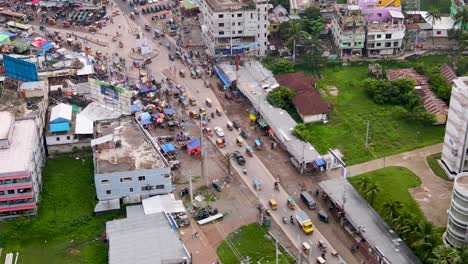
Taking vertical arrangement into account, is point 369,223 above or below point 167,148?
below

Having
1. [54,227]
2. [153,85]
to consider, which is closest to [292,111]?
[153,85]

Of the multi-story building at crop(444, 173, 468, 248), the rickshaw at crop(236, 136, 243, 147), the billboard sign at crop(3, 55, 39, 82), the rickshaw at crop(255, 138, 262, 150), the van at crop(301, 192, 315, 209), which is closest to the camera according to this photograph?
the multi-story building at crop(444, 173, 468, 248)

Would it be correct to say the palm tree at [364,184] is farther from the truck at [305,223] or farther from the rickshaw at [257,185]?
the rickshaw at [257,185]

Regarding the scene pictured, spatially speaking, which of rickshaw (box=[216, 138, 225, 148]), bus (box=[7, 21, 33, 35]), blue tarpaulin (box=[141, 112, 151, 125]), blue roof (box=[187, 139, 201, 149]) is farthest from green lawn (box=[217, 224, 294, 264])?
bus (box=[7, 21, 33, 35])

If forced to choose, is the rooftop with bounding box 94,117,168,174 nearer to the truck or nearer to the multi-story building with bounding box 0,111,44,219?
the multi-story building with bounding box 0,111,44,219

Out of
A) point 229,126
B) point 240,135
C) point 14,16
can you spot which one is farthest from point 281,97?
point 14,16

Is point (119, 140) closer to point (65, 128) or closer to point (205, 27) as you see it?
point (65, 128)

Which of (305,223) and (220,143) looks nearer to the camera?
(305,223)

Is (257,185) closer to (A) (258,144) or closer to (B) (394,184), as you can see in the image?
(A) (258,144)
